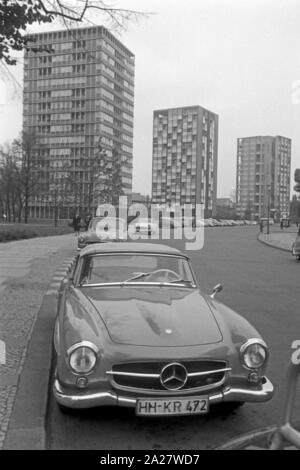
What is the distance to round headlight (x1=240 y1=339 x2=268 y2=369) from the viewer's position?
400cm

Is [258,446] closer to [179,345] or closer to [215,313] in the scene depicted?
[179,345]

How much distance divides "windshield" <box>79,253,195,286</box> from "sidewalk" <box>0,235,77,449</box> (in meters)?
1.12

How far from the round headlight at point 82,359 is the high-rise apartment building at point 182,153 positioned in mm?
111301

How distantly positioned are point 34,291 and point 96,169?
43820 mm

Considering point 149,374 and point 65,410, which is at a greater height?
point 149,374

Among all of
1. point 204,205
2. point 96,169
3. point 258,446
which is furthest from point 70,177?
point 204,205

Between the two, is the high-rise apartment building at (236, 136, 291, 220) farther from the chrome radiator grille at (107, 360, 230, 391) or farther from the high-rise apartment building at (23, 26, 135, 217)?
the chrome radiator grille at (107, 360, 230, 391)

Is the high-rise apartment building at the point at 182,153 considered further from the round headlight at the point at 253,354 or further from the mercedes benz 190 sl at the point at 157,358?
the round headlight at the point at 253,354

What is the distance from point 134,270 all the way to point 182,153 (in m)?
114

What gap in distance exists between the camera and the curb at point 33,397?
11.5ft

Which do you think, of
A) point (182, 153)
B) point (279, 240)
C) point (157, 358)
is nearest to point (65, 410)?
point (157, 358)

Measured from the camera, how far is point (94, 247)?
589 cm

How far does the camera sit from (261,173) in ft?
319

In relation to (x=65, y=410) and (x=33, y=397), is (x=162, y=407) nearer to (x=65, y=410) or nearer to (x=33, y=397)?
(x=65, y=410)
